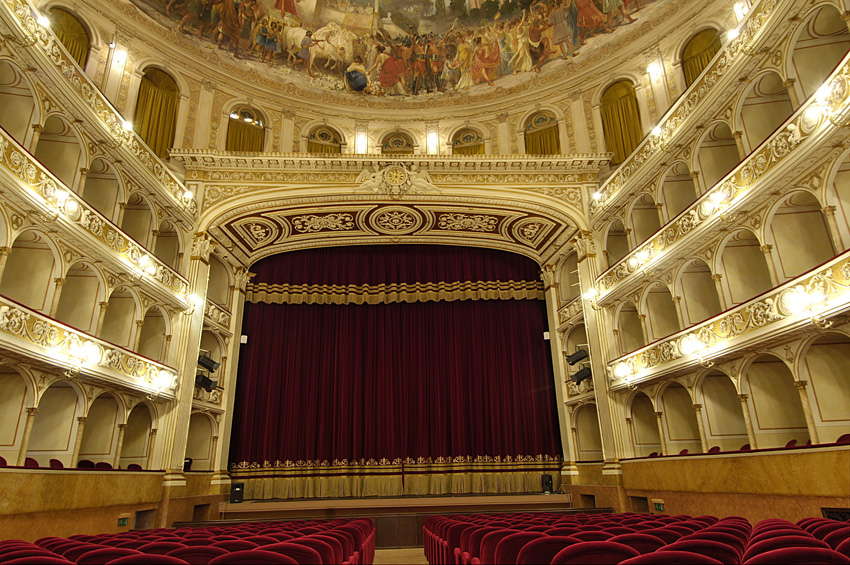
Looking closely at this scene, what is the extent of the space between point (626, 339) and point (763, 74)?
292 inches

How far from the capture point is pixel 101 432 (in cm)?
1285

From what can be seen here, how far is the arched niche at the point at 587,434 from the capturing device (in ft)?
53.9

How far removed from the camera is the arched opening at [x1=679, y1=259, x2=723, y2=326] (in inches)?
518

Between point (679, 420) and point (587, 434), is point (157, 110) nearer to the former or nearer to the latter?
point (587, 434)

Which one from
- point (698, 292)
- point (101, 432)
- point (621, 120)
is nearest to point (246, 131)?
point (101, 432)

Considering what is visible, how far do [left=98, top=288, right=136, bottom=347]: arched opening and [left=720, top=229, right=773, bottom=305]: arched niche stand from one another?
1410cm

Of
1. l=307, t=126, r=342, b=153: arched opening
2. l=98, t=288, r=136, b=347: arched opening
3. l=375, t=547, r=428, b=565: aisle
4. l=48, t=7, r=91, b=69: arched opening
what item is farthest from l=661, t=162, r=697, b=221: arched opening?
l=48, t=7, r=91, b=69: arched opening

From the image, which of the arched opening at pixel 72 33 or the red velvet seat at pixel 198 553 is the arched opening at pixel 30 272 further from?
the red velvet seat at pixel 198 553

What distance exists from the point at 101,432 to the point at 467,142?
13896 millimetres

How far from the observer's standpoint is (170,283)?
13875mm

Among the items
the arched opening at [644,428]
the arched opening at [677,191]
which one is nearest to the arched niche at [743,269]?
the arched opening at [677,191]

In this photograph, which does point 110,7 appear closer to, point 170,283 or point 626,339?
point 170,283

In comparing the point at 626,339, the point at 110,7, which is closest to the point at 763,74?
the point at 626,339

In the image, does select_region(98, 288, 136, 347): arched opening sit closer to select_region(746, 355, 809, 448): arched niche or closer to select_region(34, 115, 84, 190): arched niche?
select_region(34, 115, 84, 190): arched niche
